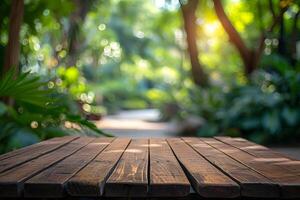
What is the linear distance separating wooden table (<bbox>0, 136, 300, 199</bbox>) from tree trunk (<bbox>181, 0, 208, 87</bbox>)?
27.8ft

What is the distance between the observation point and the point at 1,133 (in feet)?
13.7

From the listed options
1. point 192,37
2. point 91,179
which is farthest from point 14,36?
point 192,37

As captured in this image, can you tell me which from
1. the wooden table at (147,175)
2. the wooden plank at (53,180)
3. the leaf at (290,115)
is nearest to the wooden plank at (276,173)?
the wooden table at (147,175)

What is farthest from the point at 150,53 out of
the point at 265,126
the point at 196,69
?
the point at 265,126

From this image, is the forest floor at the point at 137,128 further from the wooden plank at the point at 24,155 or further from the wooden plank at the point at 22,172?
the wooden plank at the point at 22,172

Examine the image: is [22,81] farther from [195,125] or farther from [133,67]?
[133,67]

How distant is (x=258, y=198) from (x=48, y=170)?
836 mm

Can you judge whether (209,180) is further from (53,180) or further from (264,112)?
(264,112)

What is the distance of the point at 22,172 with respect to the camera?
1.71 m

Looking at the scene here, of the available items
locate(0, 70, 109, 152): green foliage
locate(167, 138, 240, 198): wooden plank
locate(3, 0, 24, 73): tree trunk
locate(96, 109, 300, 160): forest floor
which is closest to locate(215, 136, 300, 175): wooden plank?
locate(167, 138, 240, 198): wooden plank

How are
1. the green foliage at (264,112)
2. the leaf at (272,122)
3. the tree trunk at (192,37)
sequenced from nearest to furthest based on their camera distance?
the leaf at (272,122), the green foliage at (264,112), the tree trunk at (192,37)

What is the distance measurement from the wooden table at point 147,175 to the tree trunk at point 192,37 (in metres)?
8.47

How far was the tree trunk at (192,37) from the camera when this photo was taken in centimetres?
1045

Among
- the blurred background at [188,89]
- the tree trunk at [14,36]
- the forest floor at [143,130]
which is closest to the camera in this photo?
the blurred background at [188,89]
